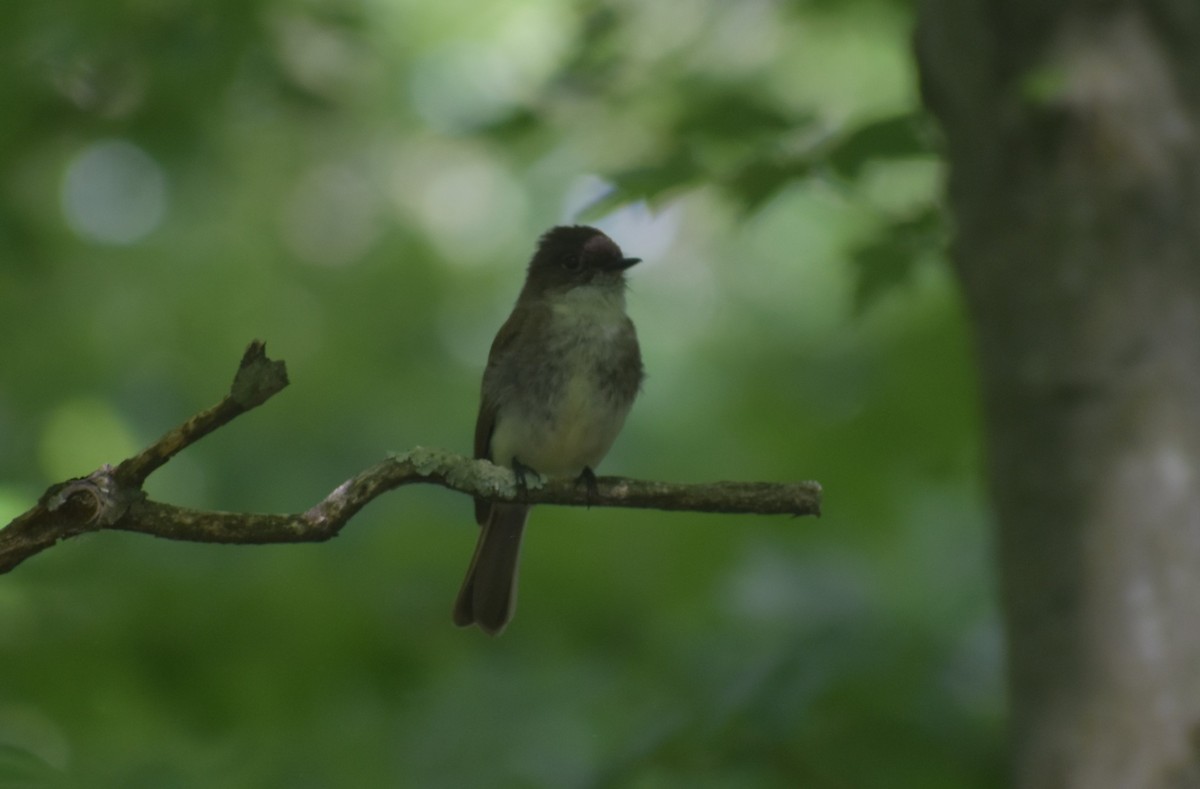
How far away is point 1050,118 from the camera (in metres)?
2.91

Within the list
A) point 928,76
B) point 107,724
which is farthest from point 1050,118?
point 107,724

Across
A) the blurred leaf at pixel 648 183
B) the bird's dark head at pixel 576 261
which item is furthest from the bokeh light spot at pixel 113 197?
the blurred leaf at pixel 648 183

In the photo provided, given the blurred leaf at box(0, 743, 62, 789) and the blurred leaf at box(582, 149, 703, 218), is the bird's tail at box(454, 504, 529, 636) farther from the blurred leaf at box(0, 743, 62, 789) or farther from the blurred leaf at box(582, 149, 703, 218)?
the blurred leaf at box(0, 743, 62, 789)

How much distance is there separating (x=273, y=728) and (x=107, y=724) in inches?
20.3

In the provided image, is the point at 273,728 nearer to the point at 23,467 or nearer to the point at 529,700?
the point at 529,700

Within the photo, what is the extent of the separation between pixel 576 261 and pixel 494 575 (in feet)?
3.80

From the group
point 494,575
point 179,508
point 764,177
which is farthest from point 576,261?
point 179,508

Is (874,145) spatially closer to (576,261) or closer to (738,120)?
(738,120)

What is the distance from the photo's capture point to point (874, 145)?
3441 millimetres

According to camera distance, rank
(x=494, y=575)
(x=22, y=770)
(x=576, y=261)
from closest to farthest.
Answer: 1. (x=22, y=770)
2. (x=494, y=575)
3. (x=576, y=261)

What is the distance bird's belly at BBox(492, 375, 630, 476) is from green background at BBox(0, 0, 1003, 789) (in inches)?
26.0

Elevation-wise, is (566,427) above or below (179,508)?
above

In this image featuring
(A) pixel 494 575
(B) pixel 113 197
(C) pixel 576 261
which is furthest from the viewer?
(B) pixel 113 197

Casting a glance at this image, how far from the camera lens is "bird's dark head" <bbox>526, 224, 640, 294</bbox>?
15.3 feet
